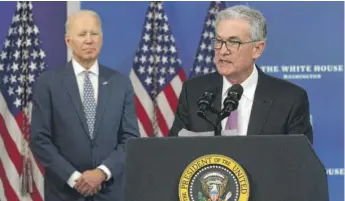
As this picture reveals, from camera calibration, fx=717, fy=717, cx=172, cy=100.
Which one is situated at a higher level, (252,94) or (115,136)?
(252,94)

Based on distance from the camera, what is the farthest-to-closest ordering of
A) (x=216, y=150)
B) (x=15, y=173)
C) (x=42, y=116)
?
(x=15, y=173), (x=42, y=116), (x=216, y=150)

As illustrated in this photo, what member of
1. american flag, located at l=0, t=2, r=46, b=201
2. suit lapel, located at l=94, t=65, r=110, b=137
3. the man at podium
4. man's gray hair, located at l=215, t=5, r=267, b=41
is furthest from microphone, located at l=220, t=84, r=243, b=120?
american flag, located at l=0, t=2, r=46, b=201

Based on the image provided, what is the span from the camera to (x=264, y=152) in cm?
215

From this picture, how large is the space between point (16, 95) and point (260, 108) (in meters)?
2.61

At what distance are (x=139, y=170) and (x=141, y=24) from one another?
3192 mm

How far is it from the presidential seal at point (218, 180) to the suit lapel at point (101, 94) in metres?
2.28

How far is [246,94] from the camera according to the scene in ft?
10.0

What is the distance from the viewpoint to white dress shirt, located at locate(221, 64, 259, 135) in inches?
117

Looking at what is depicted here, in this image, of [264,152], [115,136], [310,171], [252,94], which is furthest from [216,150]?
[115,136]

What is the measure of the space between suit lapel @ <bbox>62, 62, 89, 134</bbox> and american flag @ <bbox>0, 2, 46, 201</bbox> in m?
0.69

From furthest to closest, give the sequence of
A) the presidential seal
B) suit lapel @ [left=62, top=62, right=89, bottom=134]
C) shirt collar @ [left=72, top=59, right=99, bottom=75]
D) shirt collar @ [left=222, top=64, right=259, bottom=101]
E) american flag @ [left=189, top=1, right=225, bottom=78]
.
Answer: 1. american flag @ [left=189, top=1, right=225, bottom=78]
2. shirt collar @ [left=72, top=59, right=99, bottom=75]
3. suit lapel @ [left=62, top=62, right=89, bottom=134]
4. shirt collar @ [left=222, top=64, right=259, bottom=101]
5. the presidential seal

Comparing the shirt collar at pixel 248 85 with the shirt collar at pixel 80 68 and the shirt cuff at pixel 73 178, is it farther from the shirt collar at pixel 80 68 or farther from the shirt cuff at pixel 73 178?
the shirt collar at pixel 80 68

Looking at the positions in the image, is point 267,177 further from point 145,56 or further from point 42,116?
point 145,56

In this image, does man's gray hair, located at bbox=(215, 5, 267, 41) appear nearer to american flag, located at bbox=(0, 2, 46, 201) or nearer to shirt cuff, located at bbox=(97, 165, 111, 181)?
shirt cuff, located at bbox=(97, 165, 111, 181)
